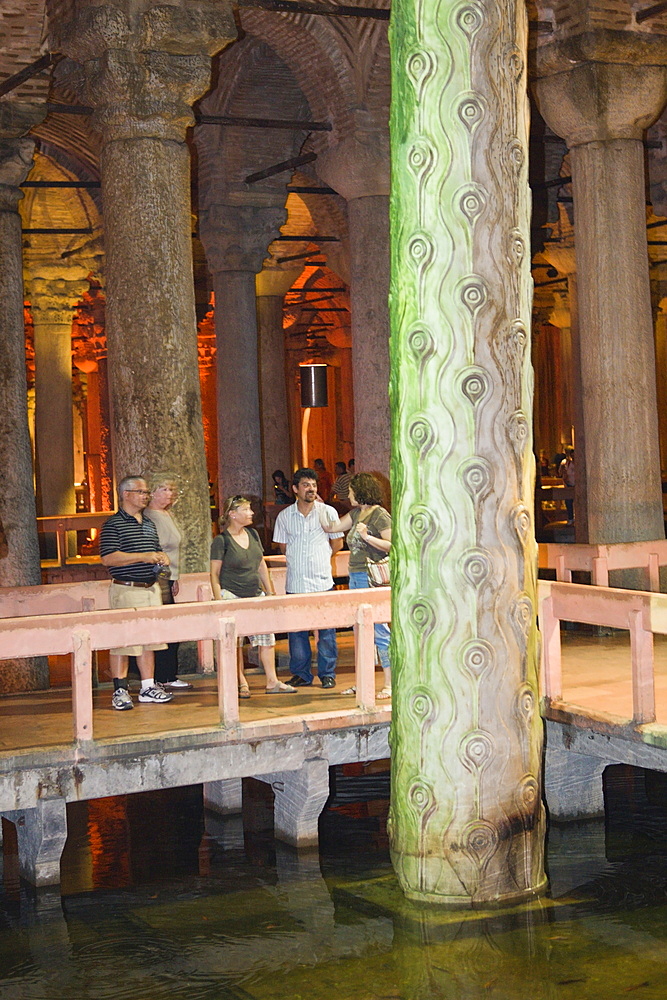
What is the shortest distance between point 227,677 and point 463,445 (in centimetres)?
186

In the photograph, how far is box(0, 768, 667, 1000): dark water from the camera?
5.25 metres

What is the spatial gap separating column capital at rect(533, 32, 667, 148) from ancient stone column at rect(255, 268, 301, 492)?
9052 mm

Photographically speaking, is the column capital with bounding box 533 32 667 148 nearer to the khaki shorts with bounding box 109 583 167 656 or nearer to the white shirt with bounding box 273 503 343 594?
the white shirt with bounding box 273 503 343 594

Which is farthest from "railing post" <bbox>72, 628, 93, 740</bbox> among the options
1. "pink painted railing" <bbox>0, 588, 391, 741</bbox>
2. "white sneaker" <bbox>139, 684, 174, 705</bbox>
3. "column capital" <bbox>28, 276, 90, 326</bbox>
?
"column capital" <bbox>28, 276, 90, 326</bbox>

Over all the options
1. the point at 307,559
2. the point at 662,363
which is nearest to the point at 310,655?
the point at 307,559

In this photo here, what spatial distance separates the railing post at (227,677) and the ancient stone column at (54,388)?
10982mm

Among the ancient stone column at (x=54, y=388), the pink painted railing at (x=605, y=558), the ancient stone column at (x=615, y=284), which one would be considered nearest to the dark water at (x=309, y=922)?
the pink painted railing at (x=605, y=558)

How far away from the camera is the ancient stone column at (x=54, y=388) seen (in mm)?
17469

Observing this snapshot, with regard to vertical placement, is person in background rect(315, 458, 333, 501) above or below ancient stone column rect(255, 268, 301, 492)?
below

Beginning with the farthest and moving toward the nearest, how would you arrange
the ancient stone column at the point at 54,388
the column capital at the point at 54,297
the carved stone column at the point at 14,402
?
the column capital at the point at 54,297
the ancient stone column at the point at 54,388
the carved stone column at the point at 14,402

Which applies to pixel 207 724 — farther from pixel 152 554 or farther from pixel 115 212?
pixel 115 212

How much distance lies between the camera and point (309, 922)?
5.98 meters

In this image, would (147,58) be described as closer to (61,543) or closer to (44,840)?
(44,840)

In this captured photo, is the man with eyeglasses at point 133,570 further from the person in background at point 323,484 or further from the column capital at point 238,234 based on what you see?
the person in background at point 323,484
